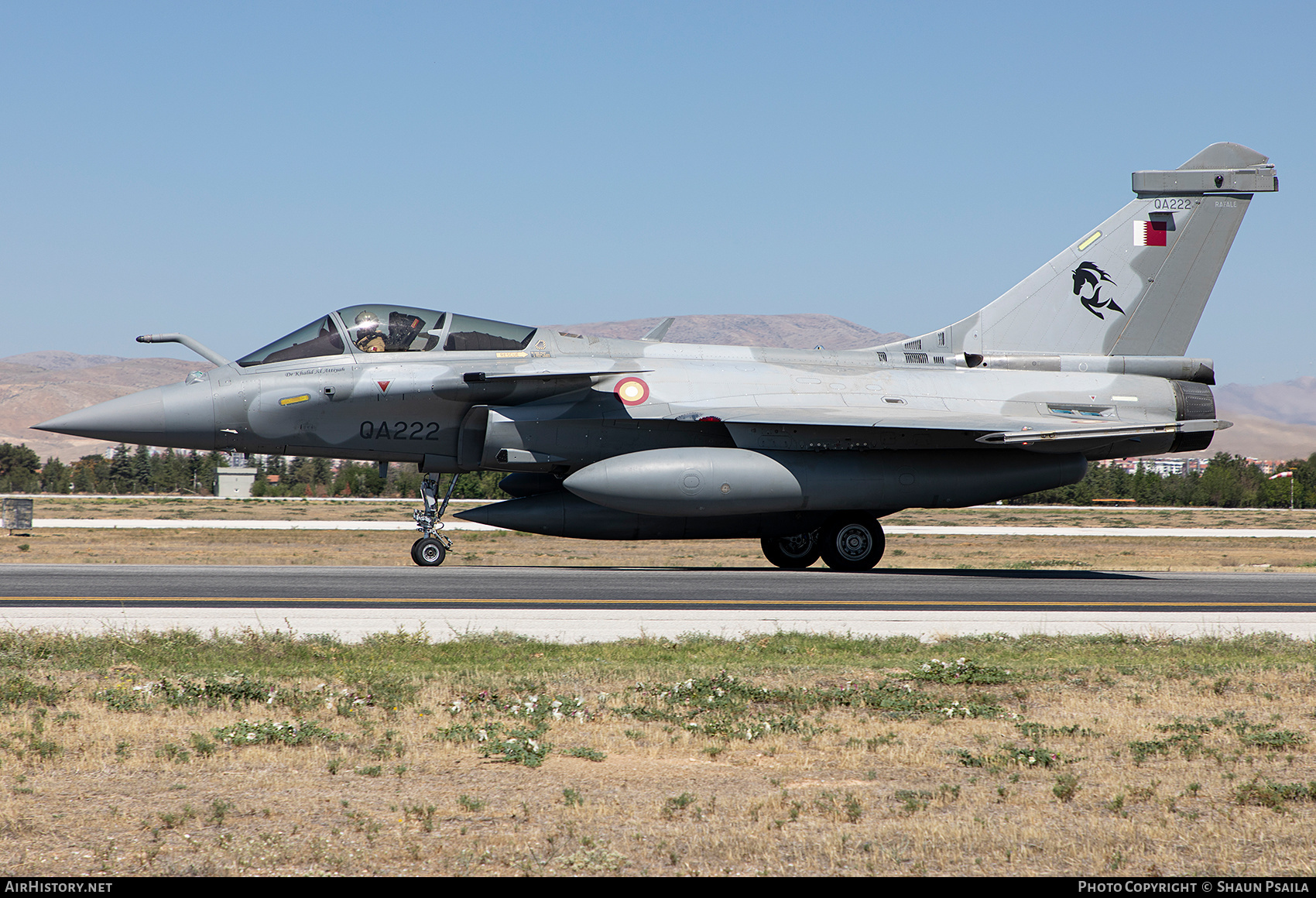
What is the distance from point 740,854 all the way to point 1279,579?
16.2 m

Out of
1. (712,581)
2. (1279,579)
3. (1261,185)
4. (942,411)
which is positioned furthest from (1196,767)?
(1261,185)

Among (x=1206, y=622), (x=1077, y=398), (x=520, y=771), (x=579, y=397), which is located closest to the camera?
(x=520, y=771)

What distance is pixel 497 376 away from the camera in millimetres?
16734

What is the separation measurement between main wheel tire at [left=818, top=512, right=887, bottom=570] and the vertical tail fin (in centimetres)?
351

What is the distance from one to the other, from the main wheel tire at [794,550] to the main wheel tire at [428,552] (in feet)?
18.9

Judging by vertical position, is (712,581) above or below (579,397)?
below

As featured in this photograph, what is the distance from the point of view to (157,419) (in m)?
16.1

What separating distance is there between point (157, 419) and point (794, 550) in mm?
10703

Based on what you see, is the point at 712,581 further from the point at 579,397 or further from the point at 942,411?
the point at 942,411

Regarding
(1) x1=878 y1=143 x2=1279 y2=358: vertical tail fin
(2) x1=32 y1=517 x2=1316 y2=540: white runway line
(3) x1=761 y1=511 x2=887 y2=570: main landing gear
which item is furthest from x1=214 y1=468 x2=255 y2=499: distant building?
(1) x1=878 y1=143 x2=1279 y2=358: vertical tail fin

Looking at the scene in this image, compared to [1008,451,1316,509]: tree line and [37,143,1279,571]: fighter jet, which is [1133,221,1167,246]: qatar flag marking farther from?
[1008,451,1316,509]: tree line

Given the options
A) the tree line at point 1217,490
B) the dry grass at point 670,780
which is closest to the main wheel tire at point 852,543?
the dry grass at point 670,780

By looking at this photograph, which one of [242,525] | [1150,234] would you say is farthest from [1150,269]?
[242,525]

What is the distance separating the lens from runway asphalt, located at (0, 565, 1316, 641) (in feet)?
37.2
